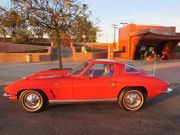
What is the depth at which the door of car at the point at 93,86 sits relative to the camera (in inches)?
132

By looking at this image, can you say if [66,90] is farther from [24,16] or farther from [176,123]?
[24,16]

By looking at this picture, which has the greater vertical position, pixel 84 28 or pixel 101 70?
pixel 84 28

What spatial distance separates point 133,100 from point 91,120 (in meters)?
1.33

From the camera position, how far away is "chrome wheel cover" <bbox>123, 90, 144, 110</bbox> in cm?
355

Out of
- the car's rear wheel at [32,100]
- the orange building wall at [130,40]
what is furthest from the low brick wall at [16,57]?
the car's rear wheel at [32,100]

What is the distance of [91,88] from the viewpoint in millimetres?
3371

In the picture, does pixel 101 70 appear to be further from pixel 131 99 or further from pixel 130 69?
pixel 131 99

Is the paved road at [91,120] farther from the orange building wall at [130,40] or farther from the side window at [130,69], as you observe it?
the orange building wall at [130,40]

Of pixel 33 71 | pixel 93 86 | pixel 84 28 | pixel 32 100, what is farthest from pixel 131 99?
pixel 33 71

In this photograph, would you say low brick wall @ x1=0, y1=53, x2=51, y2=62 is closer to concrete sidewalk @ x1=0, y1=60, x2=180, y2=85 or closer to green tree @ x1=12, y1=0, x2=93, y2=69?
concrete sidewalk @ x1=0, y1=60, x2=180, y2=85

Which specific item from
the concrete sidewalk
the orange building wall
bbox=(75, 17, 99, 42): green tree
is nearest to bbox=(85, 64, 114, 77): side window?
bbox=(75, 17, 99, 42): green tree

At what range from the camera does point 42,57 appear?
47.8 feet

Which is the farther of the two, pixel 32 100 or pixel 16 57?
pixel 16 57

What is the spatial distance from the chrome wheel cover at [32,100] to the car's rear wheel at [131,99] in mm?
2223
